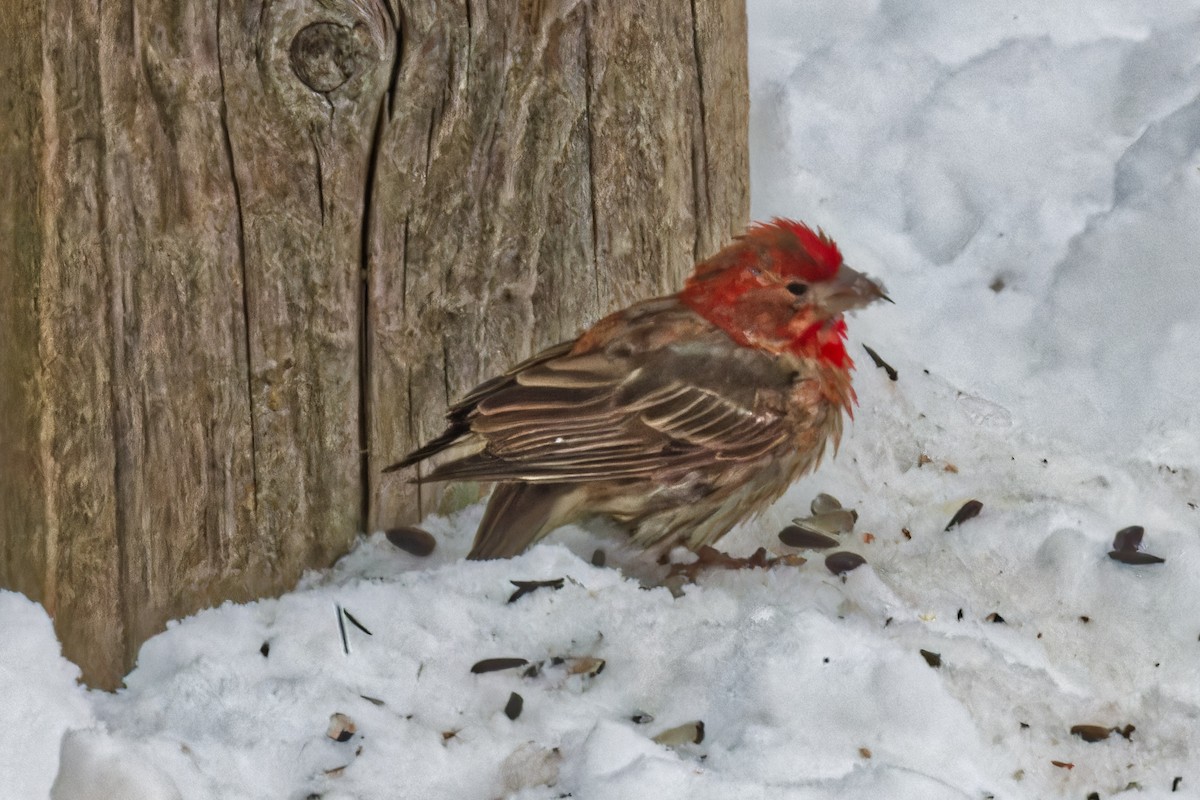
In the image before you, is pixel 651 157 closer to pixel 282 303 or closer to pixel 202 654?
pixel 282 303

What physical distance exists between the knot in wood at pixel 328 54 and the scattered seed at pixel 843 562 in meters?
1.76

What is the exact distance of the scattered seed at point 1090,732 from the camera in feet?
12.2

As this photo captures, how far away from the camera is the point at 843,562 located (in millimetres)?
4285

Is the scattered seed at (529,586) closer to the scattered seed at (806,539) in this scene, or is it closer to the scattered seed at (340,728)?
the scattered seed at (340,728)

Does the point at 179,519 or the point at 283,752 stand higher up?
the point at 179,519

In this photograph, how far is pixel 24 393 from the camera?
371 cm

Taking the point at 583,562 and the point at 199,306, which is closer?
the point at 199,306

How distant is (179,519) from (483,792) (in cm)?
107

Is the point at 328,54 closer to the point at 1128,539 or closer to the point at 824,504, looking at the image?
the point at 824,504

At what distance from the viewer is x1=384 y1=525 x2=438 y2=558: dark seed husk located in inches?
166

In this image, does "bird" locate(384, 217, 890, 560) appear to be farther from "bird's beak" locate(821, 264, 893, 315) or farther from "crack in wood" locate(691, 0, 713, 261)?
"crack in wood" locate(691, 0, 713, 261)

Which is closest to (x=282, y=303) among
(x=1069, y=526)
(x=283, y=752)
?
(x=283, y=752)

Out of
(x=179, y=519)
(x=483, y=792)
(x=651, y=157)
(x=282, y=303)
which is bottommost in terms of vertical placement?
(x=483, y=792)

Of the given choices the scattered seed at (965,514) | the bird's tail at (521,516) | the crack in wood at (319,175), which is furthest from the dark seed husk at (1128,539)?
the crack in wood at (319,175)
